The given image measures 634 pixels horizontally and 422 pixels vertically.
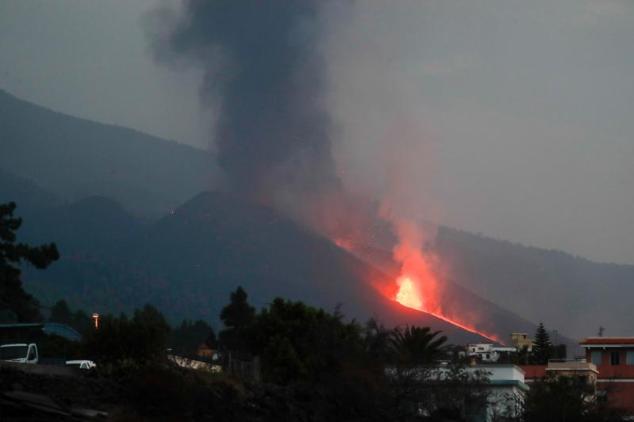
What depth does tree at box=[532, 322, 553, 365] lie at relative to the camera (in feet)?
432

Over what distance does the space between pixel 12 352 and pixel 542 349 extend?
97491 mm

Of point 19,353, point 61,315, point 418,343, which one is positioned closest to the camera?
point 19,353

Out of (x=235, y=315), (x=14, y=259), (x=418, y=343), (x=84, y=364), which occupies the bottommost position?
(x=84, y=364)

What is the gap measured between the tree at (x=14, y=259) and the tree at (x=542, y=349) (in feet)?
210

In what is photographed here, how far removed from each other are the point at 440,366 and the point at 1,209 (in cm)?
3098

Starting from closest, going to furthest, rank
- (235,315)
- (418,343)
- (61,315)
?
(418,343), (235,315), (61,315)

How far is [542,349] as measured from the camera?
139000 mm

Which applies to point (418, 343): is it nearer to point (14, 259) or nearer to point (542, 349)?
point (14, 259)

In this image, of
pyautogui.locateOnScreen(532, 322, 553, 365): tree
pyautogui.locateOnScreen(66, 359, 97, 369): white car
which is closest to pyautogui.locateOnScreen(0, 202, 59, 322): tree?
pyautogui.locateOnScreen(66, 359, 97, 369): white car

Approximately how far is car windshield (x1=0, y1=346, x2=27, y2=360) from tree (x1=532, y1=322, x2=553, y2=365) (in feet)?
273

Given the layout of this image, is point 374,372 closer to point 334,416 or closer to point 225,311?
point 334,416

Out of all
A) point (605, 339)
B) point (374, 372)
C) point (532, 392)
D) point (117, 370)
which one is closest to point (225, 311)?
point (605, 339)

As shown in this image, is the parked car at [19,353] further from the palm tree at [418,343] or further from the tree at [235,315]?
the tree at [235,315]

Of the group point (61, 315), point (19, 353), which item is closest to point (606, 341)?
point (19, 353)
